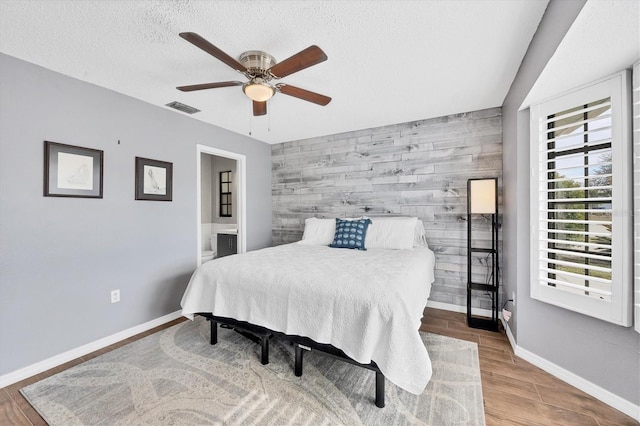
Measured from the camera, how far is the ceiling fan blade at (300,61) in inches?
62.8

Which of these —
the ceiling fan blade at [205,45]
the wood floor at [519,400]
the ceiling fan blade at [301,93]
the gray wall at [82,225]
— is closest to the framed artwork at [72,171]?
the gray wall at [82,225]

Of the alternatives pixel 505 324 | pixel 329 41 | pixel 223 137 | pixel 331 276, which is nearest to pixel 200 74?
pixel 329 41

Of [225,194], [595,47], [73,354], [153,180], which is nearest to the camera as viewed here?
[595,47]

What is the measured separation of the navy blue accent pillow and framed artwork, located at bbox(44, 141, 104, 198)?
98.9 inches

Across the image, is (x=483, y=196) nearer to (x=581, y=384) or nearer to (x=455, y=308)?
(x=455, y=308)

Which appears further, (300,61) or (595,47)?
(300,61)

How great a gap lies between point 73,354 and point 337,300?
2.42m

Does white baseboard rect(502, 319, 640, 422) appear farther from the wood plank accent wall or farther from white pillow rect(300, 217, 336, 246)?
white pillow rect(300, 217, 336, 246)

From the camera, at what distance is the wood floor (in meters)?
1.59

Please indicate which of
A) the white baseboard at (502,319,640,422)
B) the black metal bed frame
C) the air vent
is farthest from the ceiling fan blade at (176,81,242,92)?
the white baseboard at (502,319,640,422)

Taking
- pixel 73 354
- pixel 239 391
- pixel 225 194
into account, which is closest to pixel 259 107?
pixel 239 391

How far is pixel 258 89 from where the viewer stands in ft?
6.73

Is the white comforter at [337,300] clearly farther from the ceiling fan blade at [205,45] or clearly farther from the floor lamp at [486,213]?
Answer: the ceiling fan blade at [205,45]

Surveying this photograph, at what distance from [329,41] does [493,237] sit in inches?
101
